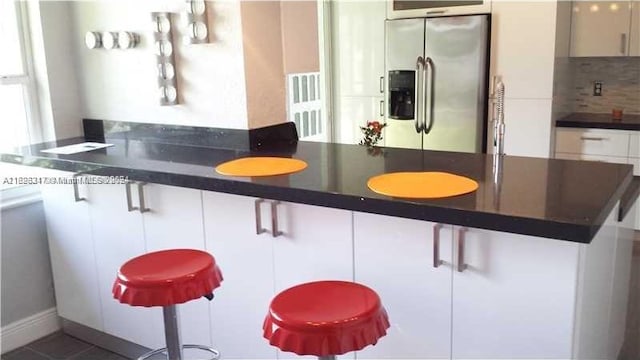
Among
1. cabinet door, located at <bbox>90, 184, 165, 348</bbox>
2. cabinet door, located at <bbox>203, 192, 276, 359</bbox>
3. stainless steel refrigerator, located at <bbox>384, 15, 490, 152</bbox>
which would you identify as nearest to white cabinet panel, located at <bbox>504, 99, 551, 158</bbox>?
stainless steel refrigerator, located at <bbox>384, 15, 490, 152</bbox>

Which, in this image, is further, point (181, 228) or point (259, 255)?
point (181, 228)

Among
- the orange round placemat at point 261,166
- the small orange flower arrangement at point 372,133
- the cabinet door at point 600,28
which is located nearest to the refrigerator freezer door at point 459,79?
the cabinet door at point 600,28

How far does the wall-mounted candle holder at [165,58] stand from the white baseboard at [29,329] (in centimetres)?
129

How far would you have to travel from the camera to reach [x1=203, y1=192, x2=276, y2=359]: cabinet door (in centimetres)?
219

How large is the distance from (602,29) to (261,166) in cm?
317

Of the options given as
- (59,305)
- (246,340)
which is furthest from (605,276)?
(59,305)

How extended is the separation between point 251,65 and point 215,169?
0.63 meters

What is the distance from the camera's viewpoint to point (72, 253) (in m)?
2.84

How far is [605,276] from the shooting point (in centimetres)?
200

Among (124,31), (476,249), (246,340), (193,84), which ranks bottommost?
(246,340)

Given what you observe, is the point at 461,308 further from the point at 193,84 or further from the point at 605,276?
the point at 193,84

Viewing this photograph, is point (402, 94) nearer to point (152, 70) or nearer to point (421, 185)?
point (152, 70)

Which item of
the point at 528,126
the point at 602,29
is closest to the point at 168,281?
the point at 528,126

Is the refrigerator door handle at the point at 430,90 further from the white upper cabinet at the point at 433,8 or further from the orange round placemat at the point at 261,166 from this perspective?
the orange round placemat at the point at 261,166
